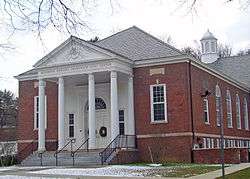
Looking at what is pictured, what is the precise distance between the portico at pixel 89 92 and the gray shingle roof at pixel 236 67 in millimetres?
22305

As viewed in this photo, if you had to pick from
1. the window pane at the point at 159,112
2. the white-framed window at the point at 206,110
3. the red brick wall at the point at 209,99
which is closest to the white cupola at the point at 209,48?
the red brick wall at the point at 209,99

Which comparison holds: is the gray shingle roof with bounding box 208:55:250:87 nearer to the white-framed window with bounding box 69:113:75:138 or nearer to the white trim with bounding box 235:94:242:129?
the white trim with bounding box 235:94:242:129

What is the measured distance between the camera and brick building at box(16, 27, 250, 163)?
31.6m

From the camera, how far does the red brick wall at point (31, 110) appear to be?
121ft

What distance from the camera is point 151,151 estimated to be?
32.3m

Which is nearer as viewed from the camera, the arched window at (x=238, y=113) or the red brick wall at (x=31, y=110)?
the red brick wall at (x=31, y=110)

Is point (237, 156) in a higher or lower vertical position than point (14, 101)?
lower

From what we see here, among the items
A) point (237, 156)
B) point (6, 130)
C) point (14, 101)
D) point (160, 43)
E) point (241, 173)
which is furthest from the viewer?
point (14, 101)

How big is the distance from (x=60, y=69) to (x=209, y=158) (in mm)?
11938

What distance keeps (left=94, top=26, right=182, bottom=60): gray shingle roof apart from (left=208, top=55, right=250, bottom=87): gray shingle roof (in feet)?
61.3

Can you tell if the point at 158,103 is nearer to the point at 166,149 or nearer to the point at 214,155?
the point at 166,149

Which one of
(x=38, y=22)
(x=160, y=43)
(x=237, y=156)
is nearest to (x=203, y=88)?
(x=160, y=43)

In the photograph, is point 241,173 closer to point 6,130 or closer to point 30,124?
point 30,124

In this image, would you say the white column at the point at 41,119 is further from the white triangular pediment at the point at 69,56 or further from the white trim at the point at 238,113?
the white trim at the point at 238,113
